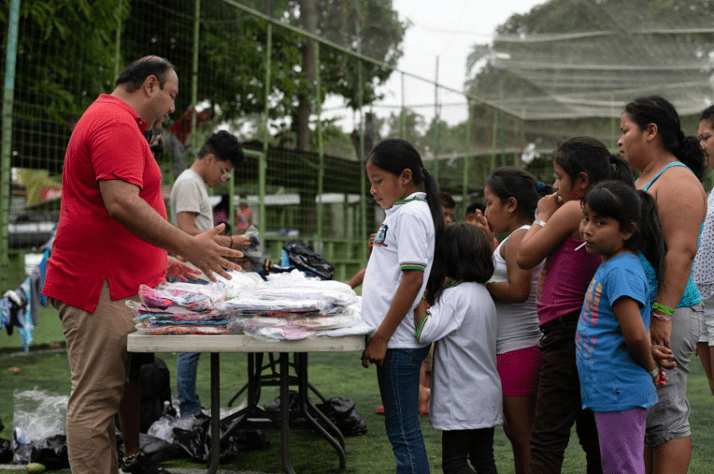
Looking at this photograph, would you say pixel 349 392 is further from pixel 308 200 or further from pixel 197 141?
pixel 308 200

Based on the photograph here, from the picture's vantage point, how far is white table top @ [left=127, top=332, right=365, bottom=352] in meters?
2.66

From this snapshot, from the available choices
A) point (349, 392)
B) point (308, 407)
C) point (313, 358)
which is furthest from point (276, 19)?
point (308, 407)

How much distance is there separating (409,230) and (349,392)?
335cm

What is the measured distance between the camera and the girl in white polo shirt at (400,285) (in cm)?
262

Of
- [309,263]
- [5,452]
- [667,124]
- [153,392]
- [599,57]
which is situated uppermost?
[599,57]

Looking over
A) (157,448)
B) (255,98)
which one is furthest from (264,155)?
(157,448)

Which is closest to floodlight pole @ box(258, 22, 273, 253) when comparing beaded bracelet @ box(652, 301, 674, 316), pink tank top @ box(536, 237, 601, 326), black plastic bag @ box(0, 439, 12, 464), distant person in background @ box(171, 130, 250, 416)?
distant person in background @ box(171, 130, 250, 416)

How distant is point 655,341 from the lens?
2.52 meters

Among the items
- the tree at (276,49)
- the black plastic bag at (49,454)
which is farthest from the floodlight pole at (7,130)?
the black plastic bag at (49,454)

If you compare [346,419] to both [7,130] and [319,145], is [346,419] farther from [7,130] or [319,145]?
[319,145]

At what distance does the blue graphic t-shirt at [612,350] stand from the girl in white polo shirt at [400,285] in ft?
2.02

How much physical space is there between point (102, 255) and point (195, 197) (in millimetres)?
1896

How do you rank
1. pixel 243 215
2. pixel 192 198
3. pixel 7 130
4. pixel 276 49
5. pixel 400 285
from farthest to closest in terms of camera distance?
pixel 276 49
pixel 243 215
pixel 7 130
pixel 192 198
pixel 400 285

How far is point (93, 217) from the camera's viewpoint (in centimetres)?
266
